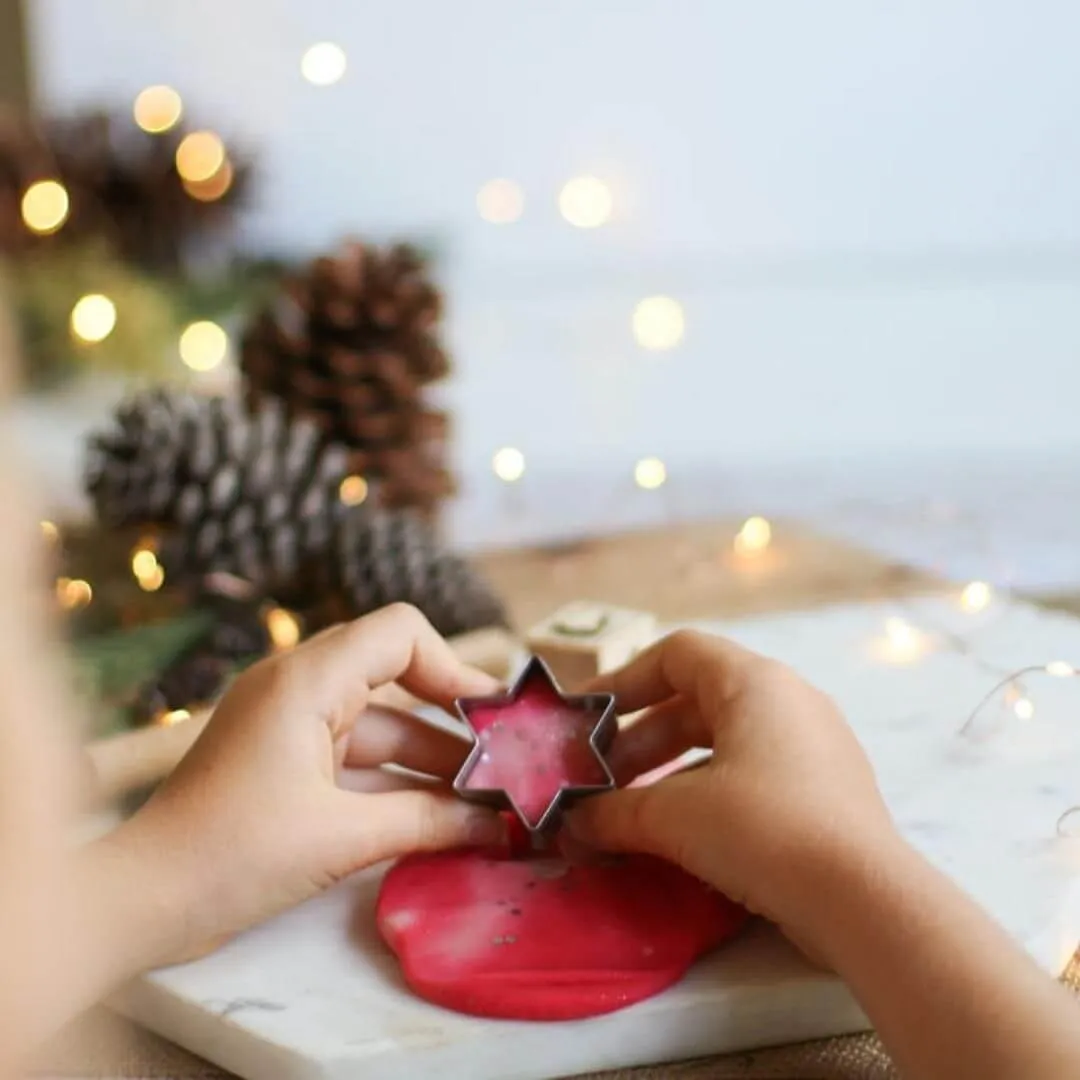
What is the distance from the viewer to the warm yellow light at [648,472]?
4.59 feet

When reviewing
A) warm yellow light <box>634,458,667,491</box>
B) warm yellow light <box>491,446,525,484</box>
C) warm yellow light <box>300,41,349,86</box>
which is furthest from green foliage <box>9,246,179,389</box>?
warm yellow light <box>634,458,667,491</box>

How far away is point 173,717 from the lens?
0.72 meters

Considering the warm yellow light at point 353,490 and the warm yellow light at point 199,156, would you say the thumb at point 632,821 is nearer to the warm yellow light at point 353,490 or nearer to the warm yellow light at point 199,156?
the warm yellow light at point 353,490

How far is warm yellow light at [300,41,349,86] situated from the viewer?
1.23 meters

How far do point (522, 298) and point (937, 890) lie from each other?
968mm

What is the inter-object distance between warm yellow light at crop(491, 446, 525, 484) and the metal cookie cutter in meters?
0.78

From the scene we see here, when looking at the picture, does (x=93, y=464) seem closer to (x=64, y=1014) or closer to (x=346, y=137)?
(x=346, y=137)

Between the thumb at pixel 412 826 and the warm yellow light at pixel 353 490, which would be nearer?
the thumb at pixel 412 826

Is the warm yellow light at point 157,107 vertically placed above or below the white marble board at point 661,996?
above

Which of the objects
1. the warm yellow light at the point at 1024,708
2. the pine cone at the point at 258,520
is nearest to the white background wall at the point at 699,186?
the pine cone at the point at 258,520

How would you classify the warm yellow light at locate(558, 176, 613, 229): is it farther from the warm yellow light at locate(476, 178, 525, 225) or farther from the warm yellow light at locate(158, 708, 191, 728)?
the warm yellow light at locate(158, 708, 191, 728)

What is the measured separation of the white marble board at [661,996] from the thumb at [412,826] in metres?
Result: 0.03

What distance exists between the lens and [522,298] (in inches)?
52.9

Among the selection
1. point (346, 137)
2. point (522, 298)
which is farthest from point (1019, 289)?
point (346, 137)
